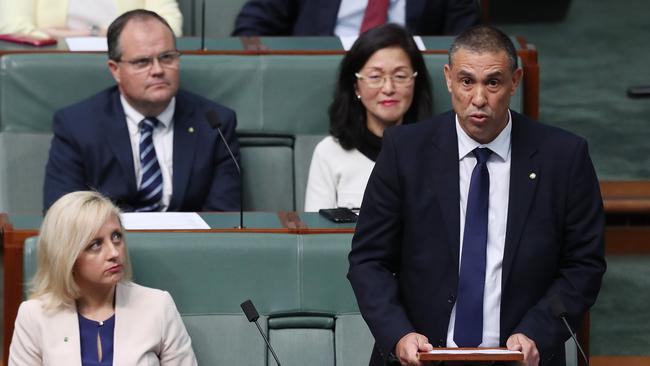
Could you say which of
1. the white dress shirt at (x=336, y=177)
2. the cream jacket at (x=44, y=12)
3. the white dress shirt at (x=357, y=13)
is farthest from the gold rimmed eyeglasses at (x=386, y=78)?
the cream jacket at (x=44, y=12)

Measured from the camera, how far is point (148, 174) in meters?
2.63

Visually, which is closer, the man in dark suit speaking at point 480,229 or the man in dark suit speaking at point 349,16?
the man in dark suit speaking at point 480,229

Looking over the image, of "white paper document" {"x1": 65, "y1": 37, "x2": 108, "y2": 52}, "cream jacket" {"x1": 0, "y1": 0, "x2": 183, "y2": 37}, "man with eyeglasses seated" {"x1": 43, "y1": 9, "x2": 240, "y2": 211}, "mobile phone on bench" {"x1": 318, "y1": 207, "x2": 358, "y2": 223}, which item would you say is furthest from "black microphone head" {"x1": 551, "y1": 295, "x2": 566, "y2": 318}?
"cream jacket" {"x1": 0, "y1": 0, "x2": 183, "y2": 37}

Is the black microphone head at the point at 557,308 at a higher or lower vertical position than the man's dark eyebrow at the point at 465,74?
lower

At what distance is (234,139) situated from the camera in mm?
2713

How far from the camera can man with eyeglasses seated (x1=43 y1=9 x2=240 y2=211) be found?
2615 mm

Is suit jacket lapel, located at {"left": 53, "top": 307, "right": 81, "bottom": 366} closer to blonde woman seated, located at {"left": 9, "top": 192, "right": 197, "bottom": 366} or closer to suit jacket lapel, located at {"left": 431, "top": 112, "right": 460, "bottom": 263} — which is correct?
blonde woman seated, located at {"left": 9, "top": 192, "right": 197, "bottom": 366}

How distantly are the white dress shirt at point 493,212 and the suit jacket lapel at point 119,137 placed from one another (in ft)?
3.13

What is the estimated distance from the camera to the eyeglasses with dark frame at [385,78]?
262cm

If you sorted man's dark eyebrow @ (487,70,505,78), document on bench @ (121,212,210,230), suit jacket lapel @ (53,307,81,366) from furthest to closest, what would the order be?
document on bench @ (121,212,210,230) < suit jacket lapel @ (53,307,81,366) < man's dark eyebrow @ (487,70,505,78)

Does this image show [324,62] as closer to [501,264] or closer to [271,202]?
[271,202]

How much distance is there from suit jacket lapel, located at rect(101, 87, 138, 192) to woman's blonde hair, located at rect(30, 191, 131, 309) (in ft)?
1.94

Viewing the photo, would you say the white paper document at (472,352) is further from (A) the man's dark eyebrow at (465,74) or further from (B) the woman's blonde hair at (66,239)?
(B) the woman's blonde hair at (66,239)

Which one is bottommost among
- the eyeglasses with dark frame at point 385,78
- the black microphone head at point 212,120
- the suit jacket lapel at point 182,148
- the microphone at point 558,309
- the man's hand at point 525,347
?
the man's hand at point 525,347
